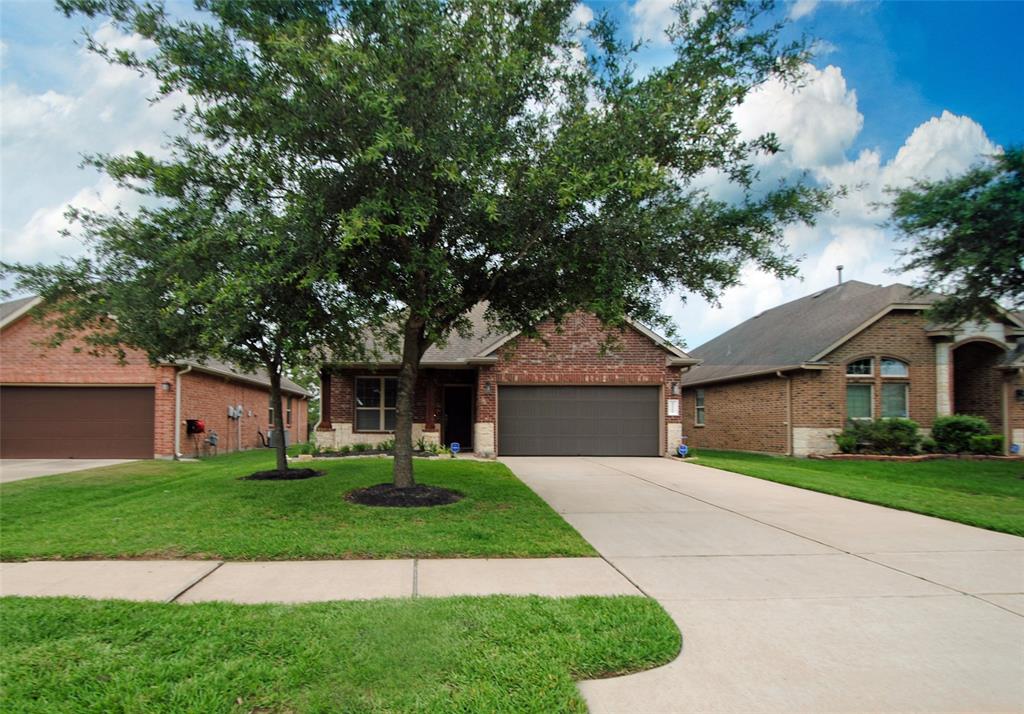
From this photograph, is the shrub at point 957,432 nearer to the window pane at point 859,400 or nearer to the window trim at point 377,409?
the window pane at point 859,400

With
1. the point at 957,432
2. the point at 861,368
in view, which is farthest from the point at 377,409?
the point at 957,432

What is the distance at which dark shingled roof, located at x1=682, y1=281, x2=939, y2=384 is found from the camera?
19.7 meters

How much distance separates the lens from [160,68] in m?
7.70

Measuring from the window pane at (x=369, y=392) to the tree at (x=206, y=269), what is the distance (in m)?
8.26

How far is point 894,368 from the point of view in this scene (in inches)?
766

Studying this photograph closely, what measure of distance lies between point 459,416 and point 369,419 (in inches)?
120

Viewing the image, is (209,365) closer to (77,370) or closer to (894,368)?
(77,370)

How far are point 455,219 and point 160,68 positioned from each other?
4014 millimetres

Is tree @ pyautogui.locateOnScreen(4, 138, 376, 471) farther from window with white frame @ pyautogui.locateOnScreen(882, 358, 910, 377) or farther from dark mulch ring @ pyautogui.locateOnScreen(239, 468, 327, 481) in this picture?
window with white frame @ pyautogui.locateOnScreen(882, 358, 910, 377)

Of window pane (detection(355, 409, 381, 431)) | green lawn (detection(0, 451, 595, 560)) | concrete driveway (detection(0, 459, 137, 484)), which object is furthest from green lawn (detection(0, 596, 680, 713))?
window pane (detection(355, 409, 381, 431))

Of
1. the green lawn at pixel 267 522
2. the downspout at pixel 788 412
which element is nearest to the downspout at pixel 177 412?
the green lawn at pixel 267 522

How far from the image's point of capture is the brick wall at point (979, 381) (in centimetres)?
1986

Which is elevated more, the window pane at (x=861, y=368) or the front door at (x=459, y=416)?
the window pane at (x=861, y=368)

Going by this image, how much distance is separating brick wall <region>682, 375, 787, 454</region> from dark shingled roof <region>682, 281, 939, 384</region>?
2.03ft
